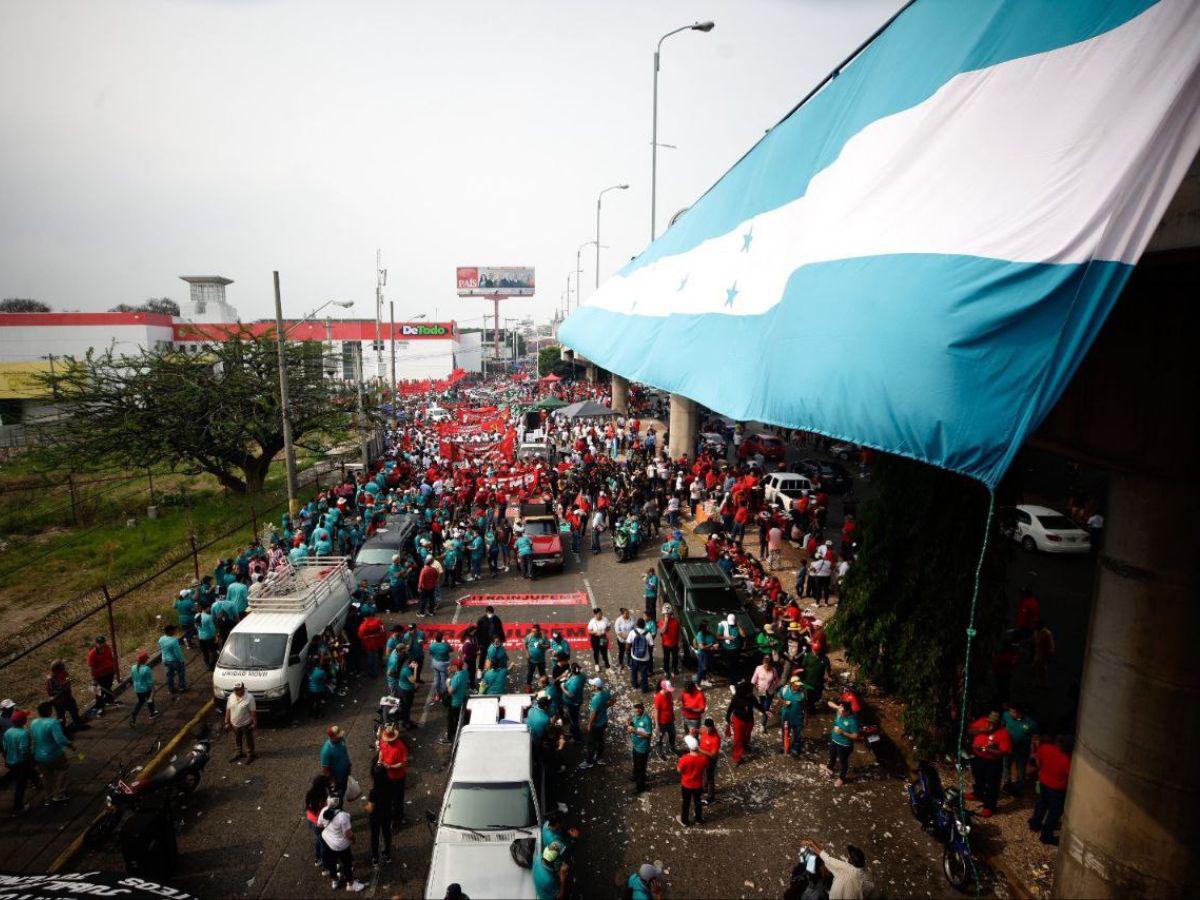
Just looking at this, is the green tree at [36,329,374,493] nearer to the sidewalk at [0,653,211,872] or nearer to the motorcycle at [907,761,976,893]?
the sidewalk at [0,653,211,872]

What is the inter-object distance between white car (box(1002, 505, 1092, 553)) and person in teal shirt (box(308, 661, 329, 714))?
19627 mm

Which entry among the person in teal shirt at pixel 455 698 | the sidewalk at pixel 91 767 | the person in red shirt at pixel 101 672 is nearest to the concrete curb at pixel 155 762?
the sidewalk at pixel 91 767

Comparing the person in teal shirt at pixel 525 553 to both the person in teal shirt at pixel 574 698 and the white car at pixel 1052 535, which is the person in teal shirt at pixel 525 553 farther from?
the white car at pixel 1052 535

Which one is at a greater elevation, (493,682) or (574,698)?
(493,682)

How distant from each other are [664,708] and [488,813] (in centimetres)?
393

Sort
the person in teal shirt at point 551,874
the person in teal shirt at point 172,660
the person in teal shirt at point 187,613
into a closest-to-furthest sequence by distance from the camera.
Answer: the person in teal shirt at point 551,874
the person in teal shirt at point 172,660
the person in teal shirt at point 187,613

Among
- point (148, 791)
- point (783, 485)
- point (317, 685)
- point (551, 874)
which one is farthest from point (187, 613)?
point (783, 485)

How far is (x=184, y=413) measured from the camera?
102 ft

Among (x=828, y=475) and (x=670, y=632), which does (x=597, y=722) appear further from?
(x=828, y=475)

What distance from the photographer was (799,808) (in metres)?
10.1

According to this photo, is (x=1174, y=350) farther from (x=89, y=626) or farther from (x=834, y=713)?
(x=89, y=626)

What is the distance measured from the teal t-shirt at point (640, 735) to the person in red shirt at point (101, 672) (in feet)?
34.2

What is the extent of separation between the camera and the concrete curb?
8703 millimetres

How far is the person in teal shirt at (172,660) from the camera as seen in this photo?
12.4 meters
